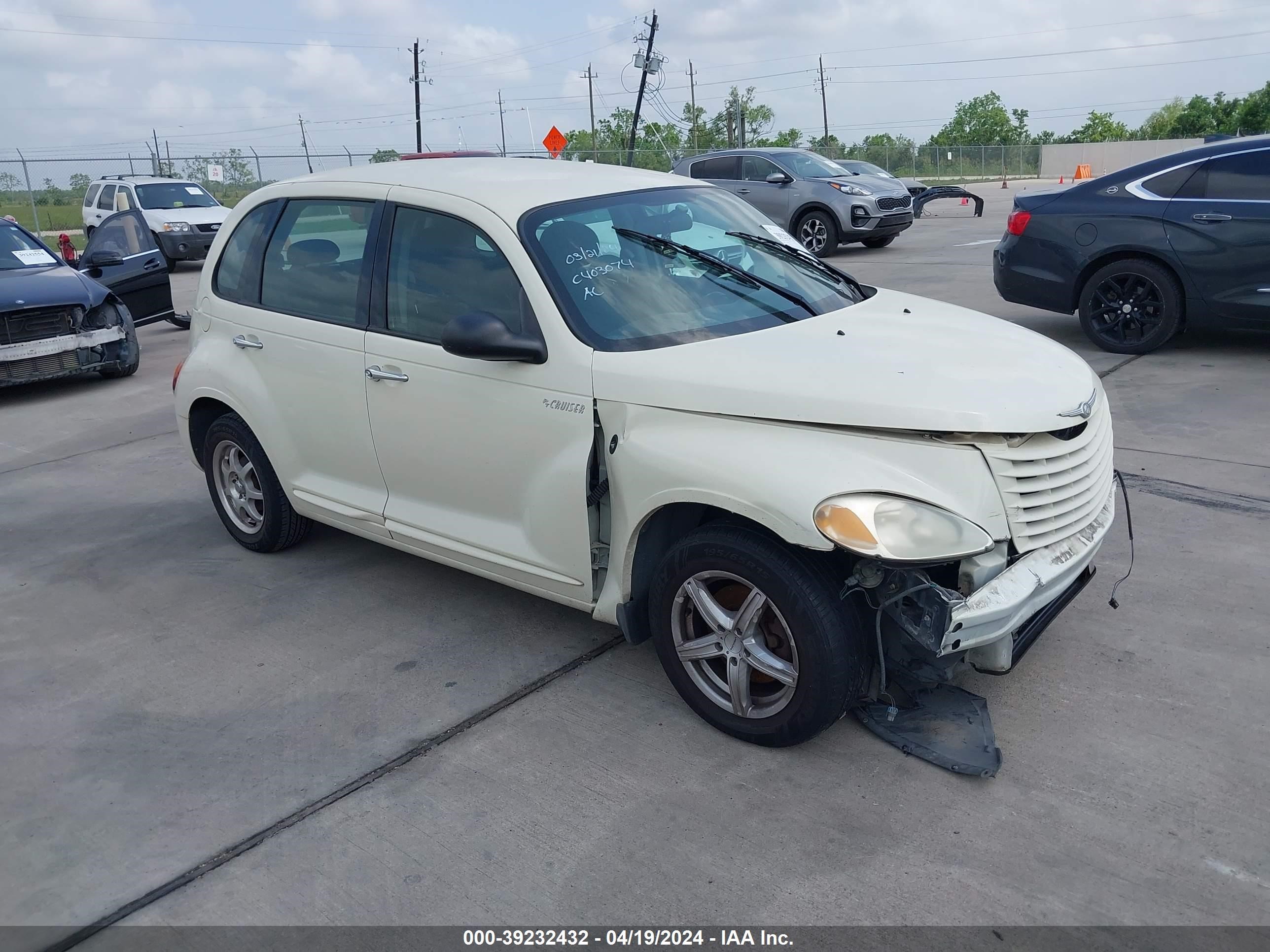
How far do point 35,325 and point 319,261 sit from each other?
19.9 feet

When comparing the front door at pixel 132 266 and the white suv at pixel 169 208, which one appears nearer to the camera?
the front door at pixel 132 266

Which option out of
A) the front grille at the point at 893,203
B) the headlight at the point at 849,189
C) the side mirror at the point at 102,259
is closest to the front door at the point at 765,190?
the headlight at the point at 849,189

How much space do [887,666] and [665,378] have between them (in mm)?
1146

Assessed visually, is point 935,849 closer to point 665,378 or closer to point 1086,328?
point 665,378

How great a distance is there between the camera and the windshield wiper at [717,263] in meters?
4.03

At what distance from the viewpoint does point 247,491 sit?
5.27m

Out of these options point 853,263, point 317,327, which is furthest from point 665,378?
point 853,263

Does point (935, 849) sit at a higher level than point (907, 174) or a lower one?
lower

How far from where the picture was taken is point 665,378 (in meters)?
3.44

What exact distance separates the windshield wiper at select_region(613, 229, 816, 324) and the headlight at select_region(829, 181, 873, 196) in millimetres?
12966

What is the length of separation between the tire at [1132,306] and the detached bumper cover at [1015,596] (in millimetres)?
5484

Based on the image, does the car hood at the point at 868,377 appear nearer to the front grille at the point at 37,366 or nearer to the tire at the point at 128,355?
the front grille at the point at 37,366

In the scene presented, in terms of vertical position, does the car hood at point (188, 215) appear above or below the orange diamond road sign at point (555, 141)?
below

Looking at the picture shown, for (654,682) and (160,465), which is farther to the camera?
(160,465)
